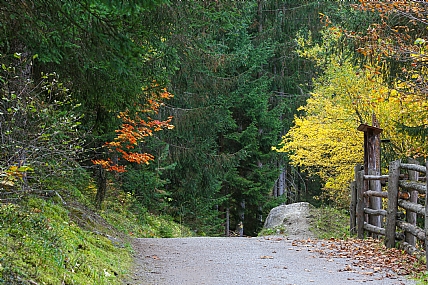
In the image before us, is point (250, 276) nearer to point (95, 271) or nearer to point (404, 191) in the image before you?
point (95, 271)

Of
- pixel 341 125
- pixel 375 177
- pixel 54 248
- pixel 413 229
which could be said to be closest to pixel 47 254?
pixel 54 248

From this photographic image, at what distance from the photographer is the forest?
7145 millimetres

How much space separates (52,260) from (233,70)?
23204 millimetres

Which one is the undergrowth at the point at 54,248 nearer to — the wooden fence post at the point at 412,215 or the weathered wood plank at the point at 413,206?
the weathered wood plank at the point at 413,206

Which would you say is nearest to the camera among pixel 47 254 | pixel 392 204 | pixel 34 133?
pixel 47 254

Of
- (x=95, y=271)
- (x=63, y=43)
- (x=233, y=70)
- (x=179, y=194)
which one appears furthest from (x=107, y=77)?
(x=233, y=70)

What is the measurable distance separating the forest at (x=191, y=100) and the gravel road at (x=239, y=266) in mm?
2137

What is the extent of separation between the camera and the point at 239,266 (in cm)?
830

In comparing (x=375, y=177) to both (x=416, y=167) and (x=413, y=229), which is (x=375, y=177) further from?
(x=413, y=229)

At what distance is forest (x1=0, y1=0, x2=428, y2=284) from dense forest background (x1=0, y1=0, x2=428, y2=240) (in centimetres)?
Result: 5

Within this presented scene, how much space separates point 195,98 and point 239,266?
1347 centimetres

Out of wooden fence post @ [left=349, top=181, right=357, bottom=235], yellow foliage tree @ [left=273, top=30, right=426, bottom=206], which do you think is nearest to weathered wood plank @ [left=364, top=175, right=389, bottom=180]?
wooden fence post @ [left=349, top=181, right=357, bottom=235]

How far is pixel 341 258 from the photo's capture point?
29.9 feet

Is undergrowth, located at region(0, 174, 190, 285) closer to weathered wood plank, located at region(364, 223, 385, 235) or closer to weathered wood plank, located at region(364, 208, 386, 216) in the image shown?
weathered wood plank, located at region(364, 223, 385, 235)
